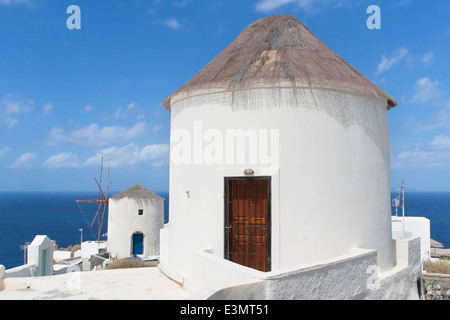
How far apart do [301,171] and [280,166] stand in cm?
38

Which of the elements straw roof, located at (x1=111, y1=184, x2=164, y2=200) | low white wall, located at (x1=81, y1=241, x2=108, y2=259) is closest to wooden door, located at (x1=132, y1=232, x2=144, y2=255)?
straw roof, located at (x1=111, y1=184, x2=164, y2=200)

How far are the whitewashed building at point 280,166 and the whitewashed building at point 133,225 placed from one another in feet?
55.7

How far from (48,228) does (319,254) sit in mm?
81336

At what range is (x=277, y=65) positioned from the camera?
7109 mm

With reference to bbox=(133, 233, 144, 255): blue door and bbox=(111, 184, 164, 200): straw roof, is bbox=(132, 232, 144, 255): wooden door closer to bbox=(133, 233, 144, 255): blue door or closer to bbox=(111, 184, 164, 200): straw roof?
bbox=(133, 233, 144, 255): blue door

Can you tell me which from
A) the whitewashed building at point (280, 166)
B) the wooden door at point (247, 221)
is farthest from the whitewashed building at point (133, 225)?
the wooden door at point (247, 221)

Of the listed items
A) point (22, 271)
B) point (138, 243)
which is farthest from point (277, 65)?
point (138, 243)

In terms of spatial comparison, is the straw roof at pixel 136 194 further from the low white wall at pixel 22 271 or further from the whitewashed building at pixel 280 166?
the whitewashed building at pixel 280 166

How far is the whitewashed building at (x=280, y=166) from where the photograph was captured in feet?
21.8

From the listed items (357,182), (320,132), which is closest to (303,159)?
(320,132)

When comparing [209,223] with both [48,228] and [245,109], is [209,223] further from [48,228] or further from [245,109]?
[48,228]

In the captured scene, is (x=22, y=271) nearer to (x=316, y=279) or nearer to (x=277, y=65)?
(x=316, y=279)
